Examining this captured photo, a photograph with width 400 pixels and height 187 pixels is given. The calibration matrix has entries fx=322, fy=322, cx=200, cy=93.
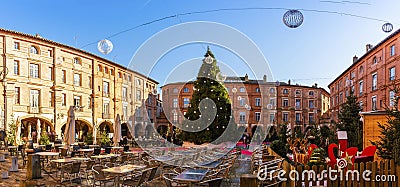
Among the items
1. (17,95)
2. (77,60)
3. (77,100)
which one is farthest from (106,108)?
(17,95)

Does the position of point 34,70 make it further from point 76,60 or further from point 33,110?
point 76,60

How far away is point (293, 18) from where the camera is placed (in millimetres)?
8961

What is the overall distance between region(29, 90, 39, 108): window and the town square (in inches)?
4.4

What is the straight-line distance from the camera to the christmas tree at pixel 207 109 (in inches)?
852

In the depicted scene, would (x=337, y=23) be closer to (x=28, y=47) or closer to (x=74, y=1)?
(x=74, y=1)

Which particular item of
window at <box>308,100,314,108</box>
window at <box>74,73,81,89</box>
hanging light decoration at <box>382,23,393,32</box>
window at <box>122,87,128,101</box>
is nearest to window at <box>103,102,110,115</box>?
window at <box>122,87,128,101</box>

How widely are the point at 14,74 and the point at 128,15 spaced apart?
13391mm

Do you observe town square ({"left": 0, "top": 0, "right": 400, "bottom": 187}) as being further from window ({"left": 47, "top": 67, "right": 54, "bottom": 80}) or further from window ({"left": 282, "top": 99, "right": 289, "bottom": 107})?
window ({"left": 282, "top": 99, "right": 289, "bottom": 107})

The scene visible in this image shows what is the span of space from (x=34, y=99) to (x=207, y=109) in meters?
14.7

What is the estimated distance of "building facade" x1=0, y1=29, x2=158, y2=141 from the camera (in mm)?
24422

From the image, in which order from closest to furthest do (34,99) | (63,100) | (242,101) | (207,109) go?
1. (207,109)
2. (34,99)
3. (63,100)
4. (242,101)

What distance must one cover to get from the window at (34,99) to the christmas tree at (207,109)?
42.2 ft

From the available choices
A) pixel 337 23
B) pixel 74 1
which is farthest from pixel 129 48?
pixel 337 23

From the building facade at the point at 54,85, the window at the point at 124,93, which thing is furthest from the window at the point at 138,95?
the window at the point at 124,93
